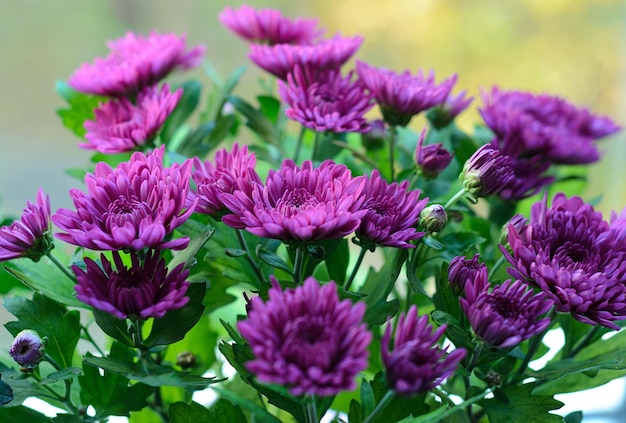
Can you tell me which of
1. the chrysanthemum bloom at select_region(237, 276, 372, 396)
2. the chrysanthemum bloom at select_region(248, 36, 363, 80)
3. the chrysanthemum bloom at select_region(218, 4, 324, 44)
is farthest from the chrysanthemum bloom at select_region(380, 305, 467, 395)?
the chrysanthemum bloom at select_region(218, 4, 324, 44)

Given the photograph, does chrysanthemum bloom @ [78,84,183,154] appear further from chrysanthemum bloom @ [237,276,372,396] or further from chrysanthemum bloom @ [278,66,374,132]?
chrysanthemum bloom @ [237,276,372,396]

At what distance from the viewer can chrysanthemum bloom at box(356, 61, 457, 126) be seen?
0.48 metres

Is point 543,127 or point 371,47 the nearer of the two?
point 543,127

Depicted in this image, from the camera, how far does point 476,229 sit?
22.3 inches

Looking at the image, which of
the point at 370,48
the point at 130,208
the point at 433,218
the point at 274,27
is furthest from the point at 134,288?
the point at 370,48

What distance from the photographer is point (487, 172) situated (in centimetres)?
42

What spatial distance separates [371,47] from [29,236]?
97 cm

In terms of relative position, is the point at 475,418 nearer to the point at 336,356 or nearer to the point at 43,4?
the point at 336,356

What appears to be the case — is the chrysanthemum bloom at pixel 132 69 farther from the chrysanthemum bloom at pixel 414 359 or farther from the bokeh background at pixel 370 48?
the bokeh background at pixel 370 48

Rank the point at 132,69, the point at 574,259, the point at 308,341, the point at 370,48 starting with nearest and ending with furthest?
the point at 308,341 → the point at 574,259 → the point at 132,69 → the point at 370,48

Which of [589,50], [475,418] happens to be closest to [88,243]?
[475,418]

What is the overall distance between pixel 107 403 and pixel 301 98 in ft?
0.74

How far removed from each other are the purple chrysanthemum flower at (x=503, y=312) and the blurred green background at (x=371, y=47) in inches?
35.4

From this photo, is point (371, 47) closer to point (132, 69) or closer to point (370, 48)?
point (370, 48)
